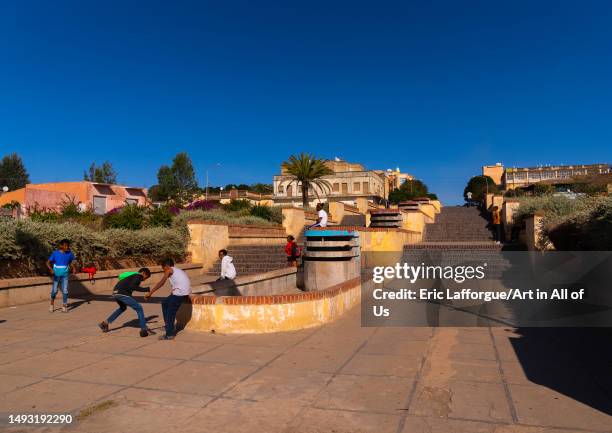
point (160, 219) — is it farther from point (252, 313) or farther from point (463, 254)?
point (252, 313)

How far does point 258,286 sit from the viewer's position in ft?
34.1

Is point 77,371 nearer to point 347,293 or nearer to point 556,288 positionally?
point 347,293

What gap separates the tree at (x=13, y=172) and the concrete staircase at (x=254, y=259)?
83.2m

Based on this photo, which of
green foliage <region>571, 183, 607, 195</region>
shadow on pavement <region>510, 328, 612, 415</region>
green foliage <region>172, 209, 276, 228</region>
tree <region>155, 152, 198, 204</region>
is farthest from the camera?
tree <region>155, 152, 198, 204</region>

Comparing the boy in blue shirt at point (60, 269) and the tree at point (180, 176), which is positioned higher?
the tree at point (180, 176)

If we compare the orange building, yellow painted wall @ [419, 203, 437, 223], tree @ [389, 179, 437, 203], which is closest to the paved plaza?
yellow painted wall @ [419, 203, 437, 223]

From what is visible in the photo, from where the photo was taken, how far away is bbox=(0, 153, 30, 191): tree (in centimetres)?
8156

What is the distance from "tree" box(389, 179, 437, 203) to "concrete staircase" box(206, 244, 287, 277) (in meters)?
63.6

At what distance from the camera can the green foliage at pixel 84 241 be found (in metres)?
10.4

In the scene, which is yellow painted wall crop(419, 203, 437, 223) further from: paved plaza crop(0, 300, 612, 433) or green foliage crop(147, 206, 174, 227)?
paved plaza crop(0, 300, 612, 433)

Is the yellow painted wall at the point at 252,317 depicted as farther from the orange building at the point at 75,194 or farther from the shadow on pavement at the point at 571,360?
the orange building at the point at 75,194

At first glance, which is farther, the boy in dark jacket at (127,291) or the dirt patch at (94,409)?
the boy in dark jacket at (127,291)

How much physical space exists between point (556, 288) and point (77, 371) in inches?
381

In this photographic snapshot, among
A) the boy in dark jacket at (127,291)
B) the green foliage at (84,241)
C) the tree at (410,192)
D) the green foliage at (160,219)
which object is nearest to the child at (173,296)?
the boy in dark jacket at (127,291)
